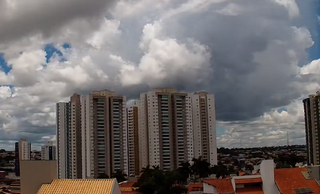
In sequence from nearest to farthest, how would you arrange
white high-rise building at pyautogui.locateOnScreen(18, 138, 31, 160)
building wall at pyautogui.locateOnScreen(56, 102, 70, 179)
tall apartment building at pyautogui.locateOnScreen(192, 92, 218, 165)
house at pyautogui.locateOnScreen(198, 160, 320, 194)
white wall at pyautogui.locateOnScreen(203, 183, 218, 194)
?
house at pyautogui.locateOnScreen(198, 160, 320, 194), white wall at pyautogui.locateOnScreen(203, 183, 218, 194), building wall at pyautogui.locateOnScreen(56, 102, 70, 179), tall apartment building at pyautogui.locateOnScreen(192, 92, 218, 165), white high-rise building at pyautogui.locateOnScreen(18, 138, 31, 160)

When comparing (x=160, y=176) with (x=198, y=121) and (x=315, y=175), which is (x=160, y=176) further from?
(x=198, y=121)

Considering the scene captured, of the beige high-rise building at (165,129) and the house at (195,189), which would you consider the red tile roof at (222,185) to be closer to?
the house at (195,189)

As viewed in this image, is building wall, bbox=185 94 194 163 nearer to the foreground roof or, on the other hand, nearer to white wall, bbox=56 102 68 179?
white wall, bbox=56 102 68 179

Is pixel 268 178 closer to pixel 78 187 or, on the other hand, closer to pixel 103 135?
pixel 78 187

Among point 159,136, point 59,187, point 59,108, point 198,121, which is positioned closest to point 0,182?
point 59,108

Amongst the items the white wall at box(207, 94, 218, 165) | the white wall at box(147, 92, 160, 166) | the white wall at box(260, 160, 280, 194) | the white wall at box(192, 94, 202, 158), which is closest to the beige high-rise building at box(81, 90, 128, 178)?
the white wall at box(147, 92, 160, 166)

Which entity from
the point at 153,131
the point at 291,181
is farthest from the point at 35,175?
the point at 153,131
